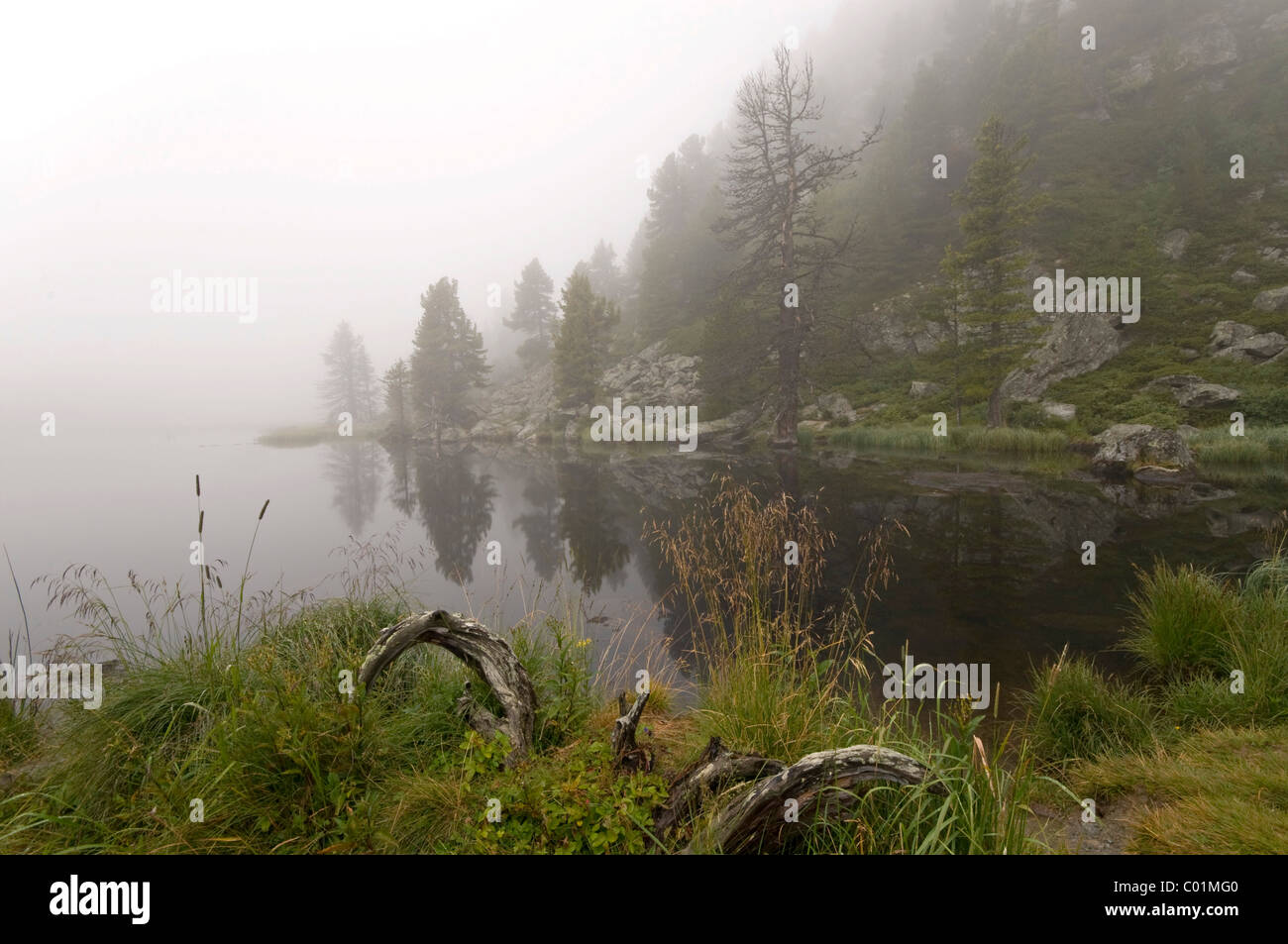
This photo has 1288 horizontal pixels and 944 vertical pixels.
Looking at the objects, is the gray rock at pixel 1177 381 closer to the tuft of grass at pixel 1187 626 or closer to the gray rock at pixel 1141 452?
the gray rock at pixel 1141 452

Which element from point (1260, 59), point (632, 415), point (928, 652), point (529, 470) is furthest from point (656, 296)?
point (928, 652)

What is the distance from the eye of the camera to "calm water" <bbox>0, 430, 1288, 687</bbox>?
6117mm

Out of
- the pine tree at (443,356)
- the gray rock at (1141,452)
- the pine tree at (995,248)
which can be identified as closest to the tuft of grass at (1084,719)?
the gray rock at (1141,452)

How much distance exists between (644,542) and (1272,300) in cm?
2849

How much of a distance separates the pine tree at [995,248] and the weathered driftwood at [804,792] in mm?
22491

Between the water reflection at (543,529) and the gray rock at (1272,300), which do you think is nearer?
the water reflection at (543,529)

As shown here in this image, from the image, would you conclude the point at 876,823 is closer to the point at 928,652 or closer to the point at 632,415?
the point at 928,652

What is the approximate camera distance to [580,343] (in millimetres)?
38156

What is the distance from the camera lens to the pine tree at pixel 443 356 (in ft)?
149

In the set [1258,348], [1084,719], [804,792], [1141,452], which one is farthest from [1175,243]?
[804,792]

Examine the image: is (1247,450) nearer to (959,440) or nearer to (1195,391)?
(1195,391)

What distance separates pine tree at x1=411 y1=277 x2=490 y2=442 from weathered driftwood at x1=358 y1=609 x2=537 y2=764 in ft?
146

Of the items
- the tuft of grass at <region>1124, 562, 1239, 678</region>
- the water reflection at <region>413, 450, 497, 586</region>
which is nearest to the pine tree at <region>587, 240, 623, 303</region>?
the water reflection at <region>413, 450, 497, 586</region>

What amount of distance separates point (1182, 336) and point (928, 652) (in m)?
26.4
